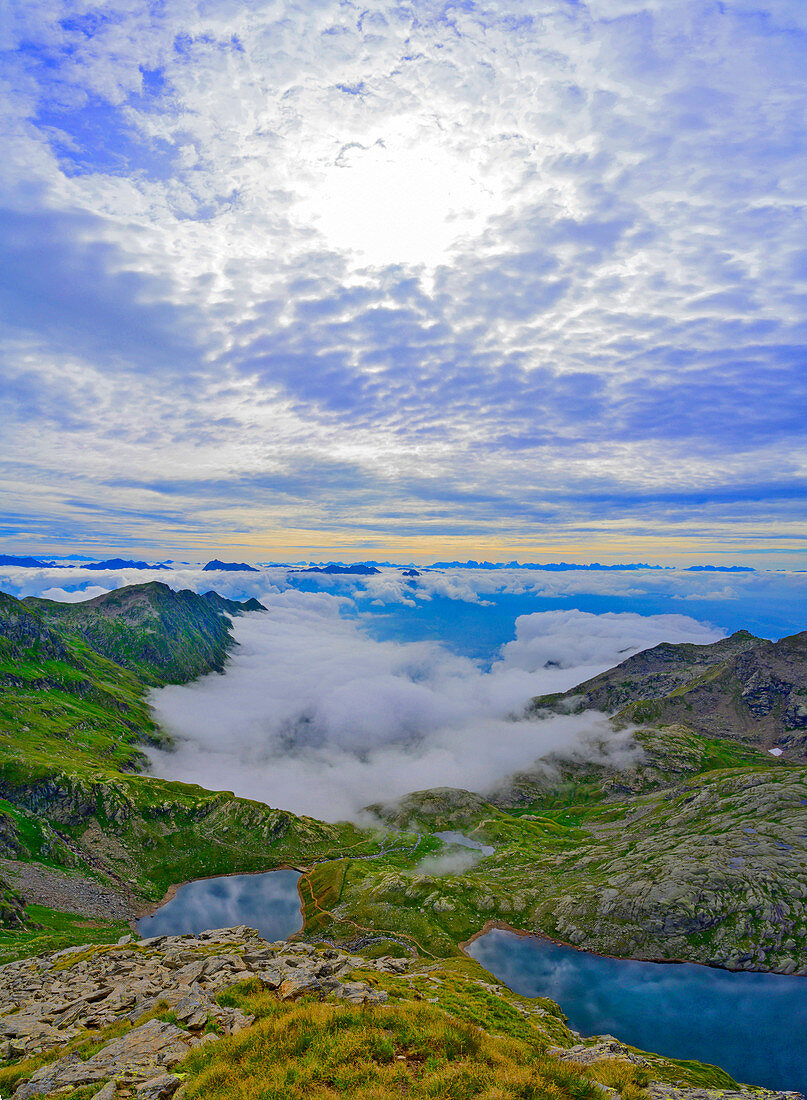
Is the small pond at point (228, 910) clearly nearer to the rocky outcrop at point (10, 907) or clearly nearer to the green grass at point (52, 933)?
the green grass at point (52, 933)

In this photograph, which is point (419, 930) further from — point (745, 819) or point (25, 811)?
point (25, 811)

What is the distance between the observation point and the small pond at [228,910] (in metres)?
155

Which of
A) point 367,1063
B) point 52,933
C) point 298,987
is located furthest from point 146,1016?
point 52,933

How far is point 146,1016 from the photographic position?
3284 cm

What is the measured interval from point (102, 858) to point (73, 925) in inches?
2640

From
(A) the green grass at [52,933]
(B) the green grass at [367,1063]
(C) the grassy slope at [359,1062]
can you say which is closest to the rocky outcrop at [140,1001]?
(C) the grassy slope at [359,1062]

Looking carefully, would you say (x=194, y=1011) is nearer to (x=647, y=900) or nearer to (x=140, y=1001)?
(x=140, y=1001)

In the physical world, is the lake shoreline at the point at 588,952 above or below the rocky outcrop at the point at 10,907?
below

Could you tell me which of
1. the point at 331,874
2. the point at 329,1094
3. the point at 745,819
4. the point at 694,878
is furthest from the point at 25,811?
the point at 745,819

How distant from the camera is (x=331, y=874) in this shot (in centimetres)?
19250

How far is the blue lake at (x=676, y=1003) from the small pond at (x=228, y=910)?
71.7m

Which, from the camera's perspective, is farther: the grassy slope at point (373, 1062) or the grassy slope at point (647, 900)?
the grassy slope at point (647, 900)

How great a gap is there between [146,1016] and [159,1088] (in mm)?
16808

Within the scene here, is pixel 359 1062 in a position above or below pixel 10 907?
above
